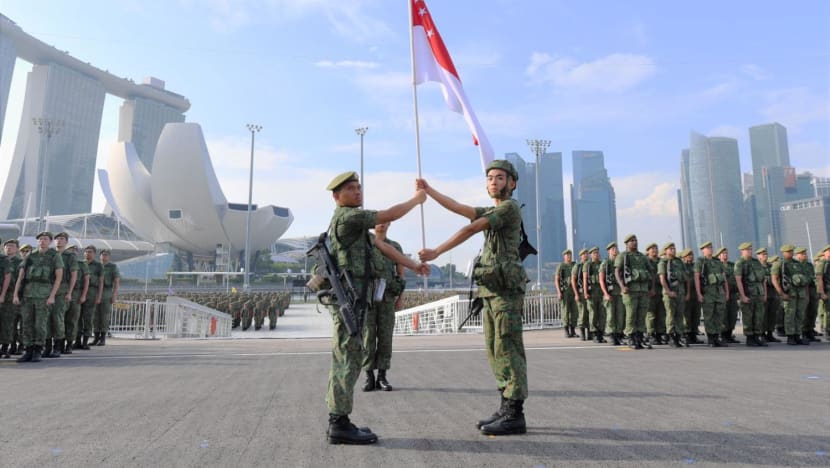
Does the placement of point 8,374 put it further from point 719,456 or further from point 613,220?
point 613,220

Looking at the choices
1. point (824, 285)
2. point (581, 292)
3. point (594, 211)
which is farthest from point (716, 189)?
point (581, 292)

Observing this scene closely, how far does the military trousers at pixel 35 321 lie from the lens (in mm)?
6832

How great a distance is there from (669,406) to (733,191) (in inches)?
6397

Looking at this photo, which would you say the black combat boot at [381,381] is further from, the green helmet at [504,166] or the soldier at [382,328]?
the green helmet at [504,166]

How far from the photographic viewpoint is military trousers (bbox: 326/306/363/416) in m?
2.89

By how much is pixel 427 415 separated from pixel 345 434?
0.87m

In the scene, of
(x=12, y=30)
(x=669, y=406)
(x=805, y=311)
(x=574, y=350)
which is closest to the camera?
(x=669, y=406)

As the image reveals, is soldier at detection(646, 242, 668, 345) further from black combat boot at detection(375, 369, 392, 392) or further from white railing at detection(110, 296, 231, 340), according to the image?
white railing at detection(110, 296, 231, 340)

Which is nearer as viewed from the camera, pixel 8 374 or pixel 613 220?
pixel 8 374

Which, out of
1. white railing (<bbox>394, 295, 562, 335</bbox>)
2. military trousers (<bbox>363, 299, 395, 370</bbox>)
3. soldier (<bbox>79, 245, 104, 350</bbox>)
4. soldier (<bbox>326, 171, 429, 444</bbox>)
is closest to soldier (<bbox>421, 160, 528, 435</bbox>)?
soldier (<bbox>326, 171, 429, 444</bbox>)

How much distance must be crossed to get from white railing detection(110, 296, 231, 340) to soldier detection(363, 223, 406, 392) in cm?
938

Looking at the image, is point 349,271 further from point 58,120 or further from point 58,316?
point 58,120

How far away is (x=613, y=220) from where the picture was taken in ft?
364

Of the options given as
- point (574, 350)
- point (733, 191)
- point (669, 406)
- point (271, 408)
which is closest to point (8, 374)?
point (271, 408)
